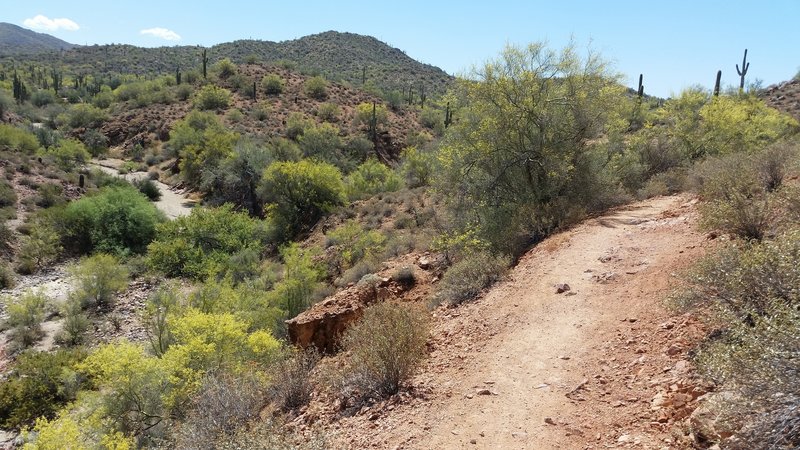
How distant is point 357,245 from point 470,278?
8.25m

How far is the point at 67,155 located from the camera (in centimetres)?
3469

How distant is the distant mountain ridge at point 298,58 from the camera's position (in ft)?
257

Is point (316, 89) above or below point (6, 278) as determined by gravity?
above

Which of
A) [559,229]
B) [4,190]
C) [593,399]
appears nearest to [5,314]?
[4,190]

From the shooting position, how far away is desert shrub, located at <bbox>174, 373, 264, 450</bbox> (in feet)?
19.0

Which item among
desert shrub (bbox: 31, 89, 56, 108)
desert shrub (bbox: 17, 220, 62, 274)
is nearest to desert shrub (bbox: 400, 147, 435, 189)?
desert shrub (bbox: 17, 220, 62, 274)

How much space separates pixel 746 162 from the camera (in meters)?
10.0

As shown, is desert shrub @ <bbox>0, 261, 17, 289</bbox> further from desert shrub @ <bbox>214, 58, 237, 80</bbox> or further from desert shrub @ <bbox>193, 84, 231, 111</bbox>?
desert shrub @ <bbox>214, 58, 237, 80</bbox>

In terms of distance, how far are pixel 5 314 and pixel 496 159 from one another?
18.8 metres

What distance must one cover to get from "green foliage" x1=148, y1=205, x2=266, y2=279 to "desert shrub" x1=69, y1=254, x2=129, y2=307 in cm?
233

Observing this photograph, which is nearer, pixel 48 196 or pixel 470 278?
pixel 470 278

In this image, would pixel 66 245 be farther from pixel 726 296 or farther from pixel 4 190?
pixel 726 296

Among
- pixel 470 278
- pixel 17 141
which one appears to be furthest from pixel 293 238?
pixel 17 141

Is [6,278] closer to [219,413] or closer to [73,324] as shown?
[73,324]
